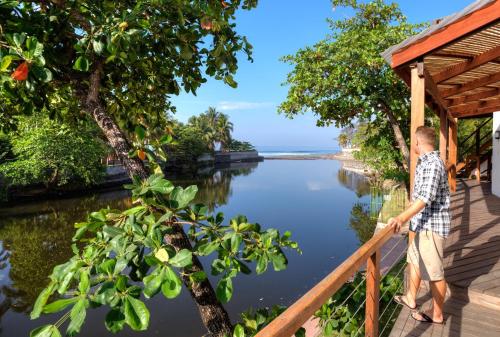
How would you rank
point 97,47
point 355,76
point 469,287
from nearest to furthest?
point 97,47 → point 469,287 → point 355,76

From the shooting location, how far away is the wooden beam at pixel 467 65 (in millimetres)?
3884

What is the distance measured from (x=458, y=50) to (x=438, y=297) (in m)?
2.83

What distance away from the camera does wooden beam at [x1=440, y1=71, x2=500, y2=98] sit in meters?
5.28

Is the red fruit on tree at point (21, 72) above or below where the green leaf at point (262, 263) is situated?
above

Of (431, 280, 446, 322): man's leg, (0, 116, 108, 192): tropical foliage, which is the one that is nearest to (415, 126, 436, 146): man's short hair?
(431, 280, 446, 322): man's leg

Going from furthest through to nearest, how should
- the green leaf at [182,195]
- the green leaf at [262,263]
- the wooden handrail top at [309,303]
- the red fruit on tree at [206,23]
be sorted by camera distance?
the red fruit on tree at [206,23], the green leaf at [262,263], the green leaf at [182,195], the wooden handrail top at [309,303]

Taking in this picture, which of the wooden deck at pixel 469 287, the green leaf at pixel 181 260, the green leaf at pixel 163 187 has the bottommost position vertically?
the wooden deck at pixel 469 287

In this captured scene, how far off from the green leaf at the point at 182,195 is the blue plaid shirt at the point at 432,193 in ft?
6.14

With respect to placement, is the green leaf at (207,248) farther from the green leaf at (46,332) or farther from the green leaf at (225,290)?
the green leaf at (46,332)

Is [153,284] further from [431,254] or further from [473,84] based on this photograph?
[473,84]

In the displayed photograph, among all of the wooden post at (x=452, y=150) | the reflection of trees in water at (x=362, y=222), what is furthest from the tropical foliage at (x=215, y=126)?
the wooden post at (x=452, y=150)

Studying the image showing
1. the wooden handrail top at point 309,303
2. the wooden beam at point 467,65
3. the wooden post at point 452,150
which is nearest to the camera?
the wooden handrail top at point 309,303

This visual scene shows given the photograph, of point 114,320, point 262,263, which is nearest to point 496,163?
point 262,263

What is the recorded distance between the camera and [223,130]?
73.7 metres
